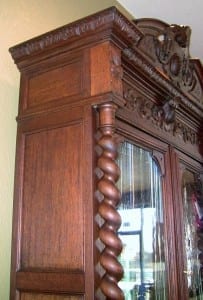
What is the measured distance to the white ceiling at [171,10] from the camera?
6.91 feet

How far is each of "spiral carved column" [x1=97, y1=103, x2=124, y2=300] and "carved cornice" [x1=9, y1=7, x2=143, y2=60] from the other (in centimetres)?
25

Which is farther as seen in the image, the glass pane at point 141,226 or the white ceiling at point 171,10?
the white ceiling at point 171,10

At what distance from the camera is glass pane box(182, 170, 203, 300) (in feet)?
5.02

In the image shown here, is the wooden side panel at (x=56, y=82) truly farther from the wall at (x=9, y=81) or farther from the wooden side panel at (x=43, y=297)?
the wooden side panel at (x=43, y=297)

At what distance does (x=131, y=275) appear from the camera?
118 centimetres

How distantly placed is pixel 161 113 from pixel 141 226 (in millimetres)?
484

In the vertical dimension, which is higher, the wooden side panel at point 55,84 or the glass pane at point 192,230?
the wooden side panel at point 55,84

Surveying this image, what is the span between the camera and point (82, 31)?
1102mm

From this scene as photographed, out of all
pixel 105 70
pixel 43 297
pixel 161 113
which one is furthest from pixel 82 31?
pixel 43 297

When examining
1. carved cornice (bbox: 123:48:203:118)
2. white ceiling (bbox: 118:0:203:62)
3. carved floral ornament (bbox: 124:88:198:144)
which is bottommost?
carved floral ornament (bbox: 124:88:198:144)

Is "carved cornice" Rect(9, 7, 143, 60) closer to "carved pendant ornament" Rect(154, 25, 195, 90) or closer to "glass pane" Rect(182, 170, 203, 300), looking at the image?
Result: "carved pendant ornament" Rect(154, 25, 195, 90)

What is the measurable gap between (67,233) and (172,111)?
75 centimetres

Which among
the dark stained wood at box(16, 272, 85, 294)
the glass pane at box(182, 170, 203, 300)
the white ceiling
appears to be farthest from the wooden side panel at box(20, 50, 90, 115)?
the white ceiling

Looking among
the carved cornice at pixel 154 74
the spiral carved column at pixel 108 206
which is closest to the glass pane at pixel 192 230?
the carved cornice at pixel 154 74
